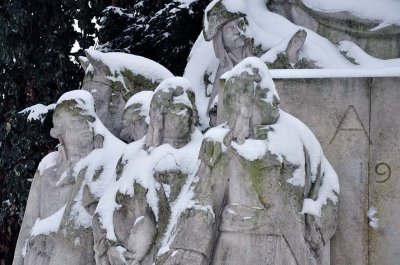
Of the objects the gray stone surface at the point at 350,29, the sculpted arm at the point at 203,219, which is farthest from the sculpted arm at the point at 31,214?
the gray stone surface at the point at 350,29

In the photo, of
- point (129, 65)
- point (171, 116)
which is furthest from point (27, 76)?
point (171, 116)

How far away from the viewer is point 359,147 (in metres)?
8.51

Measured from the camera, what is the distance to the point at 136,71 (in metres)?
10.1

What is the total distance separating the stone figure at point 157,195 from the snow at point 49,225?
45cm

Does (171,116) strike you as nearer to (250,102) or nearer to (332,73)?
(250,102)

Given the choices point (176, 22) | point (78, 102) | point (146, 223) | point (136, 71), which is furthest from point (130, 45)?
point (146, 223)

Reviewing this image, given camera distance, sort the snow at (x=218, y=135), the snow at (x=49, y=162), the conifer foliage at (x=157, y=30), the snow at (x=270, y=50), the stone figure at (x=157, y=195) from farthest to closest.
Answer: the conifer foliage at (x=157, y=30) < the snow at (x=270, y=50) < the snow at (x=49, y=162) < the stone figure at (x=157, y=195) < the snow at (x=218, y=135)

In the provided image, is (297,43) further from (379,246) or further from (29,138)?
(29,138)

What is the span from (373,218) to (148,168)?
163 centimetres

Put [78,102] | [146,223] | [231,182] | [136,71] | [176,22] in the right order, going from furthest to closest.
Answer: [176,22] < [136,71] < [78,102] < [146,223] < [231,182]

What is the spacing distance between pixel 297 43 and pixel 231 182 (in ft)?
7.48

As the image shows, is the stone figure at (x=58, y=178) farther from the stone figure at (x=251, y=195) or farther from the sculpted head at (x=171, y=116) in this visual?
the stone figure at (x=251, y=195)

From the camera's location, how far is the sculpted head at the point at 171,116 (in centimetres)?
834

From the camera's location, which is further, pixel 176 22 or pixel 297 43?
pixel 176 22
